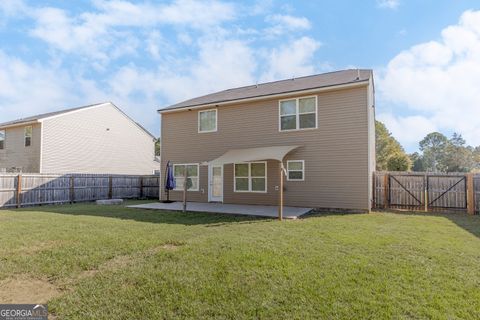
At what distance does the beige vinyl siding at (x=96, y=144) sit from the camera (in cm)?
2096

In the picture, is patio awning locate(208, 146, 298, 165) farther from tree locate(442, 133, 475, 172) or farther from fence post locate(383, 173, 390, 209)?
tree locate(442, 133, 475, 172)

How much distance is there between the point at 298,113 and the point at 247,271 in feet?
33.5

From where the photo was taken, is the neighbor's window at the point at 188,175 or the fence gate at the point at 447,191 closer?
the fence gate at the point at 447,191

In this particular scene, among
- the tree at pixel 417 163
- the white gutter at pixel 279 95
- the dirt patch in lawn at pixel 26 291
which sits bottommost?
the dirt patch in lawn at pixel 26 291

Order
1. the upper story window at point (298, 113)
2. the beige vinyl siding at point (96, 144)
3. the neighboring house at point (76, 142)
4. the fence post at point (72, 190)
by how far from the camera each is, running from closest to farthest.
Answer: the upper story window at point (298, 113), the fence post at point (72, 190), the neighboring house at point (76, 142), the beige vinyl siding at point (96, 144)

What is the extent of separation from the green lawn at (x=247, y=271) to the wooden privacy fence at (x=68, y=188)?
8.09 metres

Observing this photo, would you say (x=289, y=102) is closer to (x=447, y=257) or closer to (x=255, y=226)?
(x=255, y=226)

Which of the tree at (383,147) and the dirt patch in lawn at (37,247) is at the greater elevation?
the tree at (383,147)

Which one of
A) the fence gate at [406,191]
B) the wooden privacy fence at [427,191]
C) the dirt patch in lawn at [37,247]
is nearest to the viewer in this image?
the dirt patch in lawn at [37,247]

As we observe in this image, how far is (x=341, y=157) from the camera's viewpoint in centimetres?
1262

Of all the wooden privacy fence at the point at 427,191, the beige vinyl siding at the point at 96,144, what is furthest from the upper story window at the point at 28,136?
the wooden privacy fence at the point at 427,191

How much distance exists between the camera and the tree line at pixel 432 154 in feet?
136

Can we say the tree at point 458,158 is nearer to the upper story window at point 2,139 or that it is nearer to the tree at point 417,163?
the tree at point 417,163

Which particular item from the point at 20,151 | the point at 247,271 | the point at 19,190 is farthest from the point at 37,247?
the point at 20,151
